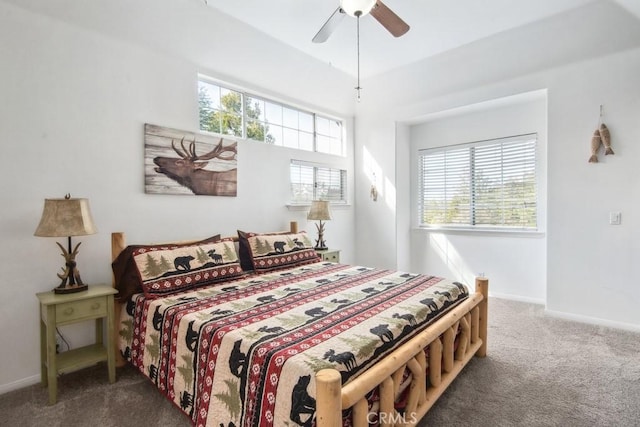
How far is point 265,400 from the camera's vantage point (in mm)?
1354

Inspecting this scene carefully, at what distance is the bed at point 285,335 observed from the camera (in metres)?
1.33

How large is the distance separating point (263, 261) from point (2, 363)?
1920 mm

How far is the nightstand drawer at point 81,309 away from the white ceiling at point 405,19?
2499 millimetres

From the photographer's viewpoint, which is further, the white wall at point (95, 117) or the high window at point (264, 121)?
the high window at point (264, 121)

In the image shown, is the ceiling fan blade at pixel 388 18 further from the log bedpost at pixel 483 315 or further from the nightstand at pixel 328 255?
the nightstand at pixel 328 255

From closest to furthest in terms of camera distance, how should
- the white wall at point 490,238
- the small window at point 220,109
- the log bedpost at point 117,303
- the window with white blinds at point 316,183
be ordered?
the log bedpost at point 117,303 < the small window at point 220,109 < the white wall at point 490,238 < the window with white blinds at point 316,183

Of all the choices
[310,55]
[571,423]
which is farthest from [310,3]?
[571,423]

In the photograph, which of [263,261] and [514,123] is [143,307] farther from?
[514,123]

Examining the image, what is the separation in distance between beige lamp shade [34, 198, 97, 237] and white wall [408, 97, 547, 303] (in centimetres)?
417

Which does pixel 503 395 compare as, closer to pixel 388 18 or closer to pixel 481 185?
pixel 388 18

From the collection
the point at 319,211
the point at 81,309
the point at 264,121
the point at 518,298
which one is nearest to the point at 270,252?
the point at 319,211

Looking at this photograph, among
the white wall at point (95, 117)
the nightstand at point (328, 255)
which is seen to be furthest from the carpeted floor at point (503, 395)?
the nightstand at point (328, 255)

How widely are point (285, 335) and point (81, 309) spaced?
1550mm

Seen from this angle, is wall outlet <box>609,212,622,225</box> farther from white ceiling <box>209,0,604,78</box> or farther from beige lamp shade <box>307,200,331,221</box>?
beige lamp shade <box>307,200,331,221</box>
